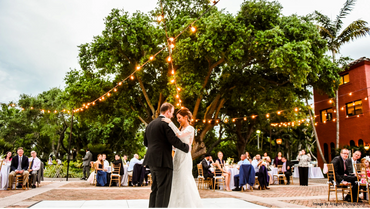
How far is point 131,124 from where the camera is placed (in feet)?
68.7

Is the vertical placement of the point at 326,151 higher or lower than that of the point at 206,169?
higher

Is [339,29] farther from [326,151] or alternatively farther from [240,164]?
[240,164]

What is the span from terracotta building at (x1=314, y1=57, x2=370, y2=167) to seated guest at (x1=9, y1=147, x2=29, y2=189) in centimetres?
1811

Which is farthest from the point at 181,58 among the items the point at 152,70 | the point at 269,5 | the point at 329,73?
the point at 329,73

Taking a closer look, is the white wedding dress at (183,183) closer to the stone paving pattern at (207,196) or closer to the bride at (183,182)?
the bride at (183,182)

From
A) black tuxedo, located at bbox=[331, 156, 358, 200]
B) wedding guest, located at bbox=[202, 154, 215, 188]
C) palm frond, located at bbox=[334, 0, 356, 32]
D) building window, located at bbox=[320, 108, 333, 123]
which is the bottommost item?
wedding guest, located at bbox=[202, 154, 215, 188]

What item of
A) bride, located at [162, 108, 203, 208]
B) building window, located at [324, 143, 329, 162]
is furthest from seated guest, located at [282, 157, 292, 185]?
bride, located at [162, 108, 203, 208]

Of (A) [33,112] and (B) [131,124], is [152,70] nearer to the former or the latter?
(B) [131,124]

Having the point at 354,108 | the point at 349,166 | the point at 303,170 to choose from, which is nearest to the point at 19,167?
the point at 349,166

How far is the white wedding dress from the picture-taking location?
3.94 m

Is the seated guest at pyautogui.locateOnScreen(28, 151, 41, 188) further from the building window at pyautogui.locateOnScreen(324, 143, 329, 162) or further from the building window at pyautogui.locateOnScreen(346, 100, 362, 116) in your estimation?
the building window at pyautogui.locateOnScreen(324, 143, 329, 162)

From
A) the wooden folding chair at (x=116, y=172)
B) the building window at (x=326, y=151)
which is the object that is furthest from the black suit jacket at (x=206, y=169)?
the building window at (x=326, y=151)

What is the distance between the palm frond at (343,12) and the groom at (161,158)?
20782mm

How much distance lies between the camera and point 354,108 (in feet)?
65.2
